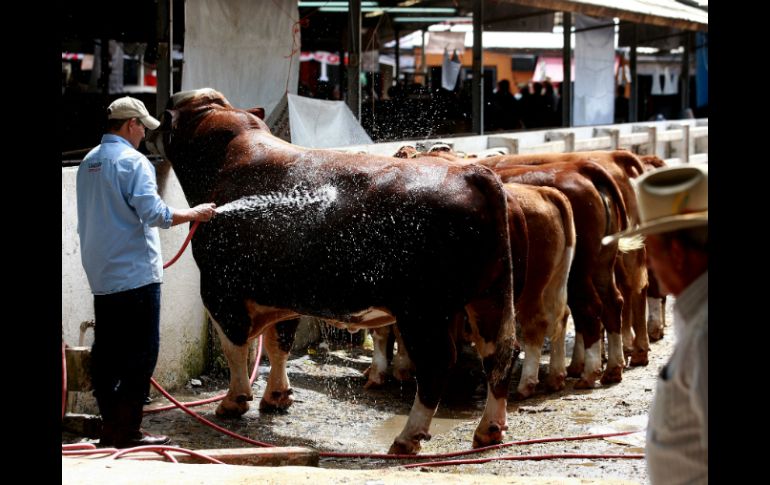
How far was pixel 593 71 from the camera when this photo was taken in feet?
68.3

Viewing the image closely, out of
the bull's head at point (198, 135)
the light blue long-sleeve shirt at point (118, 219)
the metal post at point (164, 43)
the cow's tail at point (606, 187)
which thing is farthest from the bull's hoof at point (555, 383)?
the metal post at point (164, 43)

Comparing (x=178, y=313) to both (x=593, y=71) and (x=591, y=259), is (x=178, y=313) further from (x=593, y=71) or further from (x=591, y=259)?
(x=593, y=71)

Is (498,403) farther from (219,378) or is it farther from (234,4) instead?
(234,4)

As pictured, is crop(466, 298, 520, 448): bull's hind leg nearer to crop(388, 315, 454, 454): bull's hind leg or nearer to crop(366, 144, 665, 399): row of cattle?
crop(388, 315, 454, 454): bull's hind leg

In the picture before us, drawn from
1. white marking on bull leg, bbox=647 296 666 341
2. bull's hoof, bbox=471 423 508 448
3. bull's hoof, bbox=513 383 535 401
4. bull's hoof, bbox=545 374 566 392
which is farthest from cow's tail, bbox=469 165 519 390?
white marking on bull leg, bbox=647 296 666 341

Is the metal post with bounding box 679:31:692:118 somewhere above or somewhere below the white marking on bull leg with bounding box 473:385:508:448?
above

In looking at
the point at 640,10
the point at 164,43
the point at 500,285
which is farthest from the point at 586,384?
the point at 640,10

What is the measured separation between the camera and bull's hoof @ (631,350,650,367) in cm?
984

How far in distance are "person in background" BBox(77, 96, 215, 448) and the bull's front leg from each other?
165 cm

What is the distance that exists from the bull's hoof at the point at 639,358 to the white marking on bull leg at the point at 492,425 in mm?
3153

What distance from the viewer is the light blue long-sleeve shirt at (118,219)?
20.5ft
